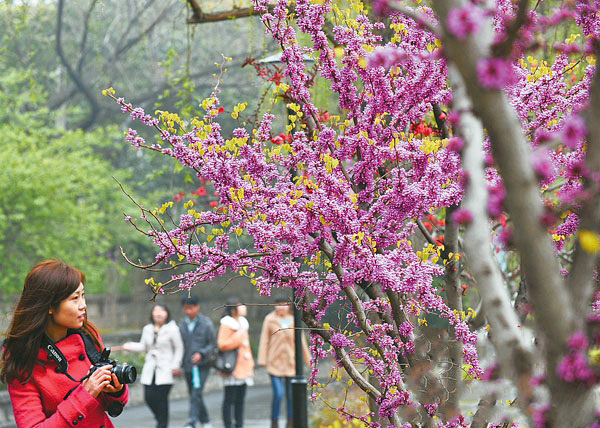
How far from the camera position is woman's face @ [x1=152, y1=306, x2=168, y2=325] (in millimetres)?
11086

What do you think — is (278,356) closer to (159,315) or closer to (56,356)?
(159,315)

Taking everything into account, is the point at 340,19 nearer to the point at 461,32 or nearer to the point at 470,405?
the point at 470,405

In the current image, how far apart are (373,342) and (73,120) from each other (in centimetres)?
2749

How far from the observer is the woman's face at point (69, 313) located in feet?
13.4

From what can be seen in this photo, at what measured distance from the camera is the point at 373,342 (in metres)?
4.09

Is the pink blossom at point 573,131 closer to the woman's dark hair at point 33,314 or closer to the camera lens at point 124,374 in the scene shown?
the camera lens at point 124,374

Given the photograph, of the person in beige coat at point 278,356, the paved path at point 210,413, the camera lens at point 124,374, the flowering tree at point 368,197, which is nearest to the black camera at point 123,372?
the camera lens at point 124,374

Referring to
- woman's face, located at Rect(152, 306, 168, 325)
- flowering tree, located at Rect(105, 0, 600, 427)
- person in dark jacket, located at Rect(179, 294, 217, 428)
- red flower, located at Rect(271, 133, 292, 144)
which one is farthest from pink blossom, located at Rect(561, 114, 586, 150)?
person in dark jacket, located at Rect(179, 294, 217, 428)

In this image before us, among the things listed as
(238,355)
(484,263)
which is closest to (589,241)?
(484,263)

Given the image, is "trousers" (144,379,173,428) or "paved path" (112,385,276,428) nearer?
"trousers" (144,379,173,428)

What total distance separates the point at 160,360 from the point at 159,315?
585mm

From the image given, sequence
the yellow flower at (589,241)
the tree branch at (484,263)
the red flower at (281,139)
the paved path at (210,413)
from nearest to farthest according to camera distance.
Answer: the yellow flower at (589,241), the tree branch at (484,263), the red flower at (281,139), the paved path at (210,413)

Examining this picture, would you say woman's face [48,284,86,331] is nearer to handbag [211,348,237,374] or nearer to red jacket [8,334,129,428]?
red jacket [8,334,129,428]

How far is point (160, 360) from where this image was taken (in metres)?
10.9
